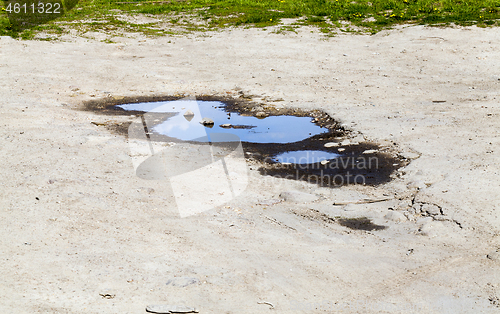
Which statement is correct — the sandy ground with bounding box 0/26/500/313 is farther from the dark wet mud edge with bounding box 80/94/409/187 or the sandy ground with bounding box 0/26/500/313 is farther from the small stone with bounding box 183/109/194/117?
the small stone with bounding box 183/109/194/117

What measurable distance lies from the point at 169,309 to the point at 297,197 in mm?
2476

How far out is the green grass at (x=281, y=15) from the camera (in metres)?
13.6

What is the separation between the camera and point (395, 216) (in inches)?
200

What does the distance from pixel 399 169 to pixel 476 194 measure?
3.79ft

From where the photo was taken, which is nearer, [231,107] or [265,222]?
[265,222]

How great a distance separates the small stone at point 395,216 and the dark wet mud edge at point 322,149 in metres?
0.87

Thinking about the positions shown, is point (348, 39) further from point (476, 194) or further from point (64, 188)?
point (64, 188)

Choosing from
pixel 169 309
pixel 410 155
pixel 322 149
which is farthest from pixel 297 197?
pixel 169 309

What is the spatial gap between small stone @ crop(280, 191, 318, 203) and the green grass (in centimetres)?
896

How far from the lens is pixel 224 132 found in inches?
310

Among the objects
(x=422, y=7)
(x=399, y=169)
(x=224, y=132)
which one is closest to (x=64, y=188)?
(x=224, y=132)

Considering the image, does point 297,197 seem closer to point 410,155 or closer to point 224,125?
point 410,155

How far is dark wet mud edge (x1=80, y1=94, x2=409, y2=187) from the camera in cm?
619

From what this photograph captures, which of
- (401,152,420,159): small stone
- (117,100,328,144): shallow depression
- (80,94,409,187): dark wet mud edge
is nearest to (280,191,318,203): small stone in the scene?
(80,94,409,187): dark wet mud edge
